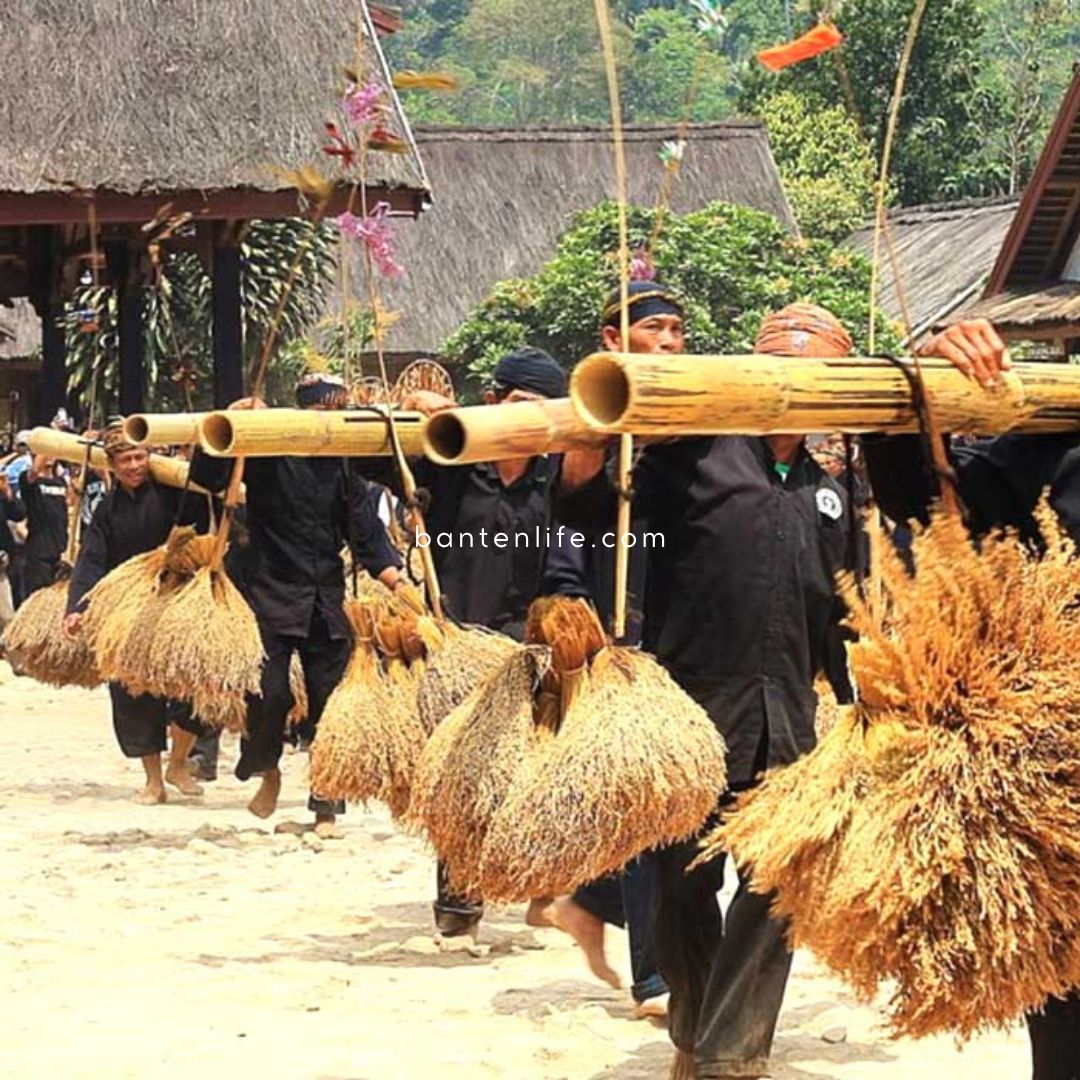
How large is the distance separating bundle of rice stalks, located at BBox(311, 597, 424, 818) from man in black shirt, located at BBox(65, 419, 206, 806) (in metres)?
3.56

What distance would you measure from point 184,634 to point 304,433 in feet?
7.84

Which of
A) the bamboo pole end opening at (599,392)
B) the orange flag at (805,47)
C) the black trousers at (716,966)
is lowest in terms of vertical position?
the black trousers at (716,966)

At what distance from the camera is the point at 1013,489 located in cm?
464

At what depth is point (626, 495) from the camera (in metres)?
5.34

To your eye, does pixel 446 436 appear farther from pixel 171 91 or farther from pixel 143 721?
pixel 171 91

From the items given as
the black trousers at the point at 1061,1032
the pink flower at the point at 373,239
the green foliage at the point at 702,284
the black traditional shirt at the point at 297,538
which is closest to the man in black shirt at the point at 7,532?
the green foliage at the point at 702,284

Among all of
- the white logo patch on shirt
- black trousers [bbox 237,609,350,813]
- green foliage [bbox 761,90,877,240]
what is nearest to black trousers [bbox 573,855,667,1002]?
the white logo patch on shirt

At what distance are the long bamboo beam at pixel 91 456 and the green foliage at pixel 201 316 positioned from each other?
10052 mm

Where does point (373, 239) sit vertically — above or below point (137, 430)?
above

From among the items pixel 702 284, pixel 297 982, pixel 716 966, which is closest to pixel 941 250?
pixel 702 284

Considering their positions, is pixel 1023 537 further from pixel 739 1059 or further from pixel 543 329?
pixel 543 329

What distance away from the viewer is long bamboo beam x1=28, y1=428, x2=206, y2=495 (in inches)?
458

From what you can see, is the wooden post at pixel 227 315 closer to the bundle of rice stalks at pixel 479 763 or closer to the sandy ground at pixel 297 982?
the sandy ground at pixel 297 982

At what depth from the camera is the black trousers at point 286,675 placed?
410 inches
